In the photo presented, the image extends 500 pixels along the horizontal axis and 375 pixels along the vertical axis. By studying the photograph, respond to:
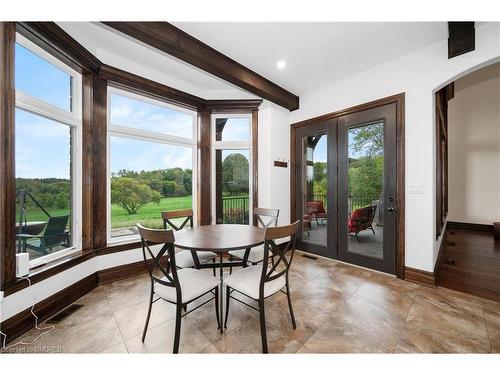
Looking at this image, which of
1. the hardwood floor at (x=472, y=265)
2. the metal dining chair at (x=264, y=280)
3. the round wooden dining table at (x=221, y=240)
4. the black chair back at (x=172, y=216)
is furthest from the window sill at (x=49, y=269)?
the hardwood floor at (x=472, y=265)

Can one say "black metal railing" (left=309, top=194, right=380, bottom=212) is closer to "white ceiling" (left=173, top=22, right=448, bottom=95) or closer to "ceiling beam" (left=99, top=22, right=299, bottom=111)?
"white ceiling" (left=173, top=22, right=448, bottom=95)

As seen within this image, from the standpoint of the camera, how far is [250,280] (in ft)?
5.74

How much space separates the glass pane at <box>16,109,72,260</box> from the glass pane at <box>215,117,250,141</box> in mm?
2152

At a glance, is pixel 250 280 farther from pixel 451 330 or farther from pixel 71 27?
pixel 71 27

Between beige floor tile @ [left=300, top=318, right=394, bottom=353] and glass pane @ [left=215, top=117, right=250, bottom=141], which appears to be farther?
glass pane @ [left=215, top=117, right=250, bottom=141]

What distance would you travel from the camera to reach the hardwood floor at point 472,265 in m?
2.45

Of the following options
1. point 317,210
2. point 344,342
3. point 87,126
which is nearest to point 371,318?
point 344,342

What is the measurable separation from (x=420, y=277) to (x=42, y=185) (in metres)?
4.47

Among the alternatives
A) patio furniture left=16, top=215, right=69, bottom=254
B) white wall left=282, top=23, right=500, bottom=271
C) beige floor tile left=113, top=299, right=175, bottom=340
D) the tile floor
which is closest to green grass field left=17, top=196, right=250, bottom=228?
patio furniture left=16, top=215, right=69, bottom=254

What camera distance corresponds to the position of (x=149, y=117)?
3.22 m

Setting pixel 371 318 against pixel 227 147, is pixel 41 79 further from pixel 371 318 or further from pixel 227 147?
pixel 371 318

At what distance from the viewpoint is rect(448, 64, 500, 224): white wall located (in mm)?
5215
